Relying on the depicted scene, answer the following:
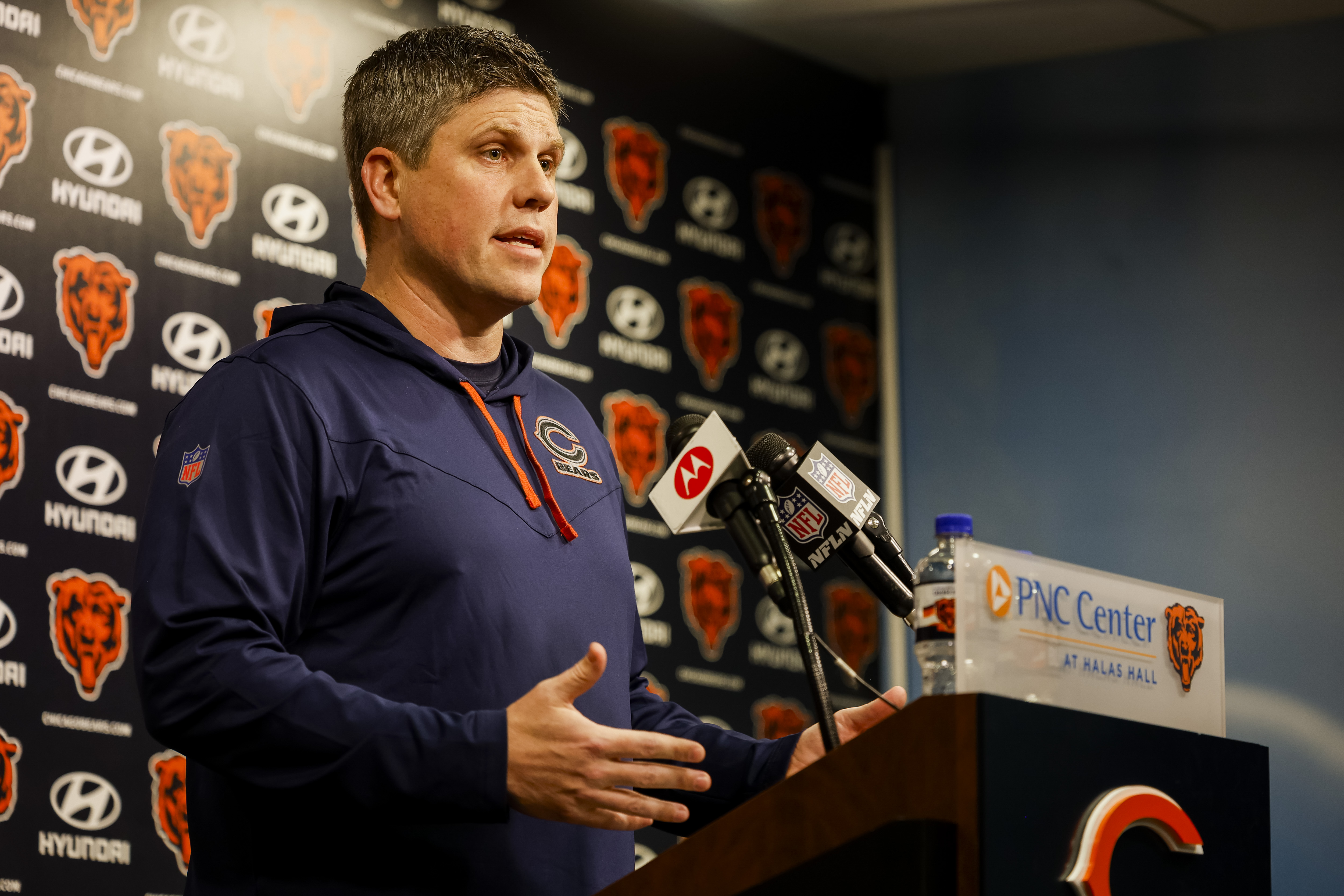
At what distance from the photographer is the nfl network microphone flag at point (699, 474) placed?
1.46 m

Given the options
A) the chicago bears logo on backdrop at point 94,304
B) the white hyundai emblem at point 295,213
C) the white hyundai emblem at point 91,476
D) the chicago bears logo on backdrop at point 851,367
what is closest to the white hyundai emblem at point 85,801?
the white hyundai emblem at point 91,476

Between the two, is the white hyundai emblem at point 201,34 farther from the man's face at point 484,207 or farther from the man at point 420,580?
the man's face at point 484,207

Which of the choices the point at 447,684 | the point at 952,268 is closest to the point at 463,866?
the point at 447,684

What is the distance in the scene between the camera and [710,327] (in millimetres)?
4137

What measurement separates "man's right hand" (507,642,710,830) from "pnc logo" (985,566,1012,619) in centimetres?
28

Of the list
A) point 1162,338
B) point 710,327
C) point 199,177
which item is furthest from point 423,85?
point 1162,338

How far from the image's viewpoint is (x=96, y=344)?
2924 mm

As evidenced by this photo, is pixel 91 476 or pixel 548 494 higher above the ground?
pixel 91 476

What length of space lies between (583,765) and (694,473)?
0.33 m

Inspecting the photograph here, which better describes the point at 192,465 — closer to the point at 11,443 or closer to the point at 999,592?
the point at 999,592

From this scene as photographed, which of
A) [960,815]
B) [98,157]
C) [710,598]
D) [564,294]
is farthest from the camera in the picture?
[710,598]

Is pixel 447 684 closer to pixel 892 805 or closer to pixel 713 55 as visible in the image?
pixel 892 805

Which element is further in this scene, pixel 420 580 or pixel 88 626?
pixel 88 626

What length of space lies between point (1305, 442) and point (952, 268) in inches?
44.8
